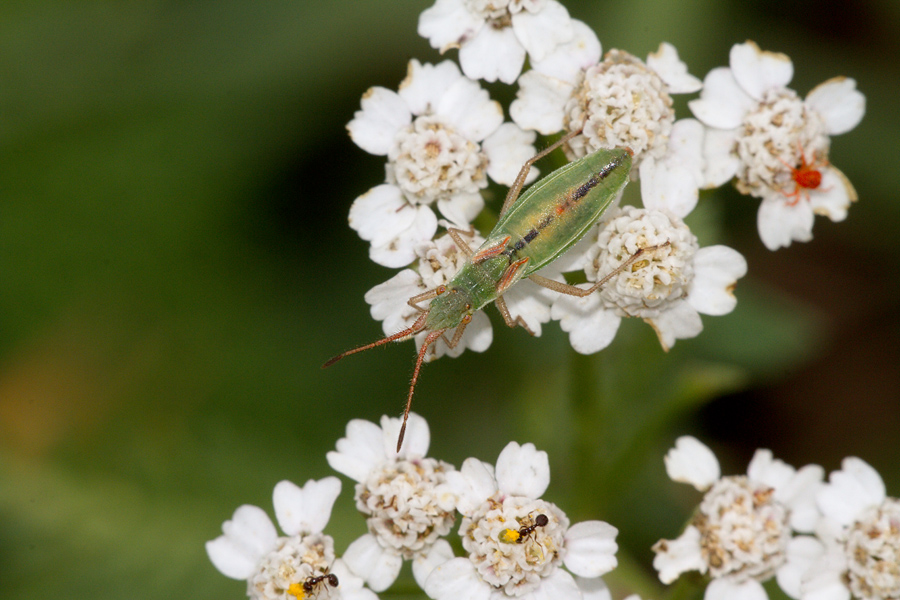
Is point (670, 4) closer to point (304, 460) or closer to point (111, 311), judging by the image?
point (304, 460)

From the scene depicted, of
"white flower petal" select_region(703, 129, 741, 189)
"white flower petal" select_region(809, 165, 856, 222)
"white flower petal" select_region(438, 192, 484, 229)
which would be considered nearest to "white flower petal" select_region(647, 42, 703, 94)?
"white flower petal" select_region(703, 129, 741, 189)

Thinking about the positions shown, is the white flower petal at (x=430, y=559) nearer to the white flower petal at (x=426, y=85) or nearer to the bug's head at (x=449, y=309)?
A: the bug's head at (x=449, y=309)

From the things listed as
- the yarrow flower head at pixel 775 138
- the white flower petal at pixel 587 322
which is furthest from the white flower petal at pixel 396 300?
the yarrow flower head at pixel 775 138

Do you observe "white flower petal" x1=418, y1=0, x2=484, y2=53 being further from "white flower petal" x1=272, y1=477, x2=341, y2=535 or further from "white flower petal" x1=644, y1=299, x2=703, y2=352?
"white flower petal" x1=272, y1=477, x2=341, y2=535

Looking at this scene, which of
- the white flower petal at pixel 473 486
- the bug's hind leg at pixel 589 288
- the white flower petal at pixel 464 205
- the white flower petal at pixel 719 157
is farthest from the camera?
the white flower petal at pixel 719 157

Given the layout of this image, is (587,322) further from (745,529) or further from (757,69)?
(757,69)

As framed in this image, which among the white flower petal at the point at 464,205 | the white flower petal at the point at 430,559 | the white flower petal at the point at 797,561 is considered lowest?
the white flower petal at the point at 797,561
